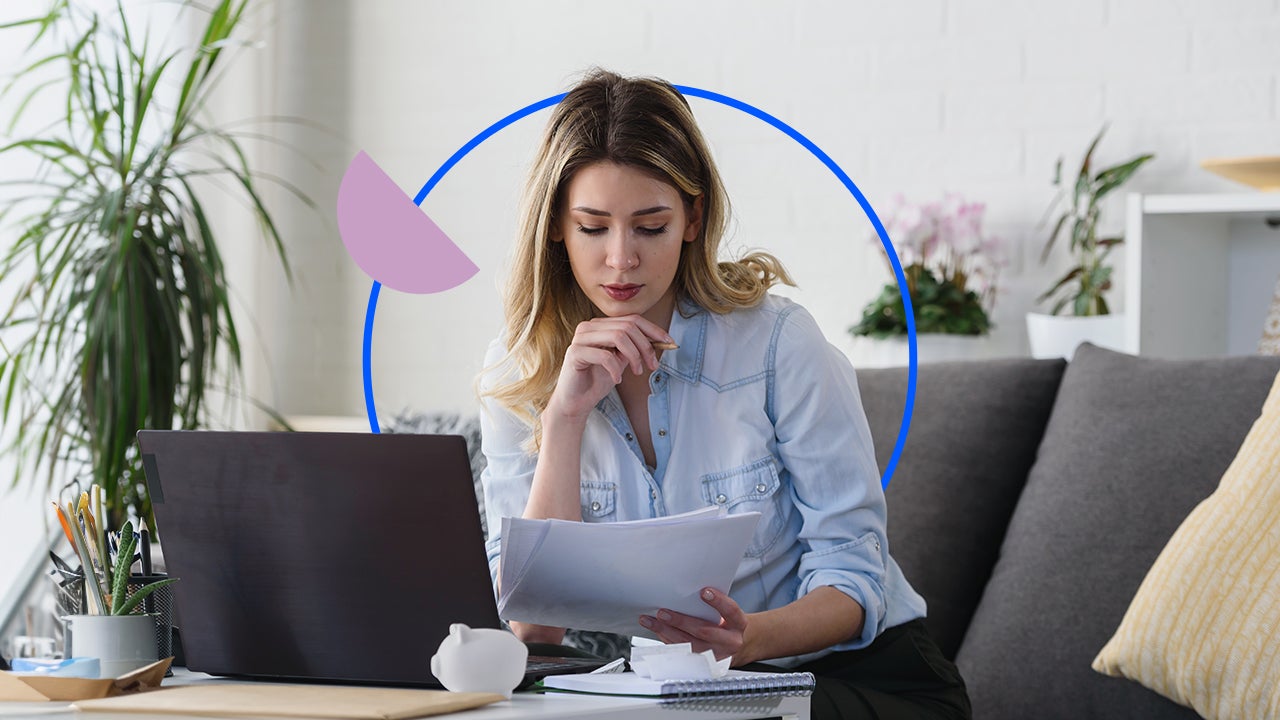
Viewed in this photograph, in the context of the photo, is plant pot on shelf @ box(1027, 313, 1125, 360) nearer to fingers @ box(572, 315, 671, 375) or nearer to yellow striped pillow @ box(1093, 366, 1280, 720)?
yellow striped pillow @ box(1093, 366, 1280, 720)

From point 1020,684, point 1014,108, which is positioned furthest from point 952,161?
point 1020,684

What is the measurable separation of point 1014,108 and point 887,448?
41.5 inches

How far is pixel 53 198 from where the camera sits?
2707 millimetres

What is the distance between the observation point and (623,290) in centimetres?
155

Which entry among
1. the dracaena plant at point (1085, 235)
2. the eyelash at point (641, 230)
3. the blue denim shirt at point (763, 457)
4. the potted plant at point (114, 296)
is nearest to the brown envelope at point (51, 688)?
the blue denim shirt at point (763, 457)

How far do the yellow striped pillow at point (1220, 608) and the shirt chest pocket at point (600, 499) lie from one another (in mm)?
679

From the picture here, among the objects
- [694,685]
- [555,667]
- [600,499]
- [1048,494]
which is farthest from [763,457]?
[1048,494]

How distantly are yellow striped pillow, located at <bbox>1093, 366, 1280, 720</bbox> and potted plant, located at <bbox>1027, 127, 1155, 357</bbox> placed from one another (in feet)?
2.90

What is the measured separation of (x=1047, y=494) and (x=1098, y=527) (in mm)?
108

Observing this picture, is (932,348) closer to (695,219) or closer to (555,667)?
(695,219)

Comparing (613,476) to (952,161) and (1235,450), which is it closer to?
(1235,450)

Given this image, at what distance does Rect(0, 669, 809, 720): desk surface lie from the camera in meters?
0.96

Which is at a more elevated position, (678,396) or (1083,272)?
(1083,272)

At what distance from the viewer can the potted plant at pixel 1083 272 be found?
2.71m
